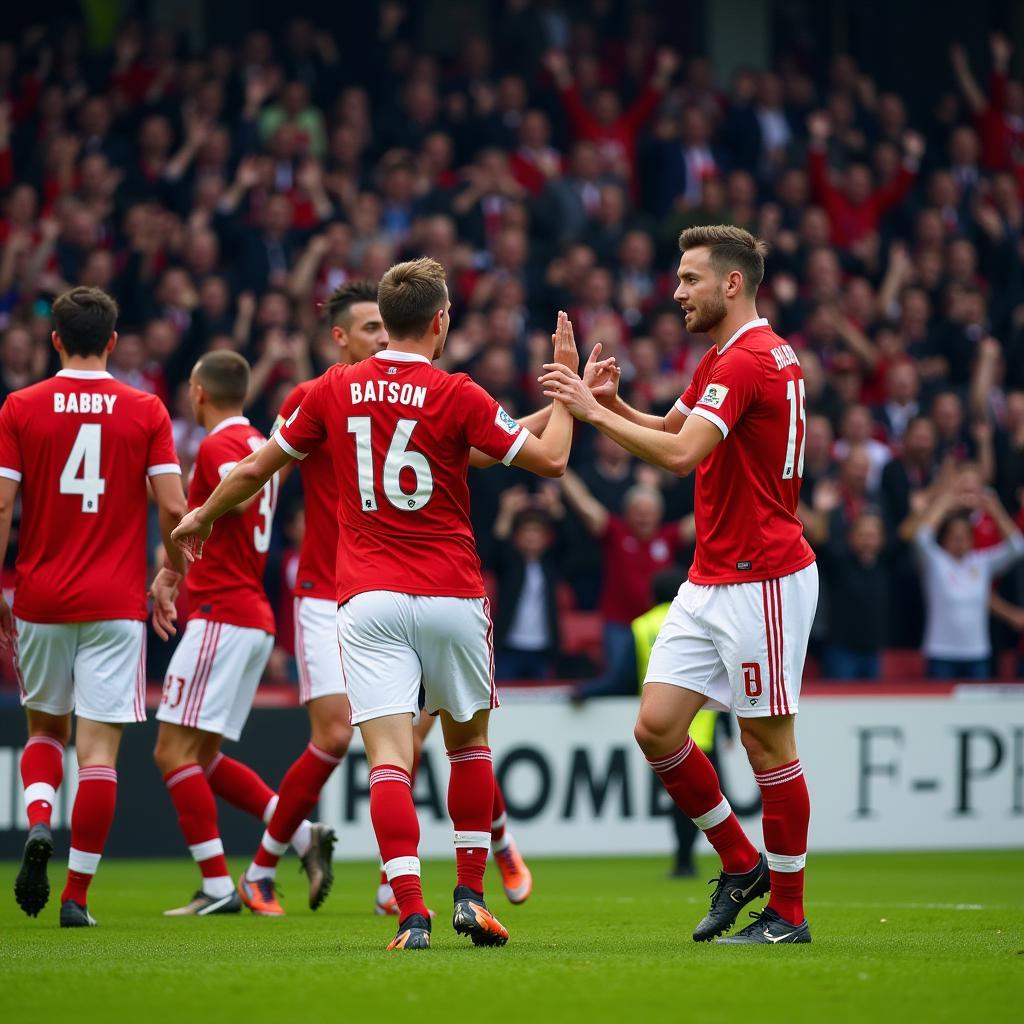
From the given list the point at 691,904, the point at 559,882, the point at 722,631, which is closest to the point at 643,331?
the point at 559,882

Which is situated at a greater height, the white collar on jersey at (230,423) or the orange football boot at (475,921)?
the white collar on jersey at (230,423)

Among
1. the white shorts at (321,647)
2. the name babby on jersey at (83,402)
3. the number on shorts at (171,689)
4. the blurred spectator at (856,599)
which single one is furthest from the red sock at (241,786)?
the blurred spectator at (856,599)

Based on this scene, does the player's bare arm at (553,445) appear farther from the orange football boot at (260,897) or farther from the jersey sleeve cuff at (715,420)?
the orange football boot at (260,897)

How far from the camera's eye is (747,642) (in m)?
6.63

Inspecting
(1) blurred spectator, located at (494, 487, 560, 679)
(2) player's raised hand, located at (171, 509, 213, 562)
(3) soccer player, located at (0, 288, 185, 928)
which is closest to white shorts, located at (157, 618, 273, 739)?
(3) soccer player, located at (0, 288, 185, 928)

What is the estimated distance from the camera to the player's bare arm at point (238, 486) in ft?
21.9

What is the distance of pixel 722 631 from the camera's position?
6.69 metres

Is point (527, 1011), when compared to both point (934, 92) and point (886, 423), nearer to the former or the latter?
point (886, 423)

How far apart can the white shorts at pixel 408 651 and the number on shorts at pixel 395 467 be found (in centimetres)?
35

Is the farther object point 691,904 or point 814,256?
point 814,256

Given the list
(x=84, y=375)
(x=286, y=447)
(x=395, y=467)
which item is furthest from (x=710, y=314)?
(x=84, y=375)

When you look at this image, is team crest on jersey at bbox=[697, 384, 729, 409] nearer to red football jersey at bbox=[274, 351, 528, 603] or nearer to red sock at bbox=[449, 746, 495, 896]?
red football jersey at bbox=[274, 351, 528, 603]

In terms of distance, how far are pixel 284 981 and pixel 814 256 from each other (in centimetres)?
1285

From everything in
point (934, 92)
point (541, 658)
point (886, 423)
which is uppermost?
point (934, 92)
